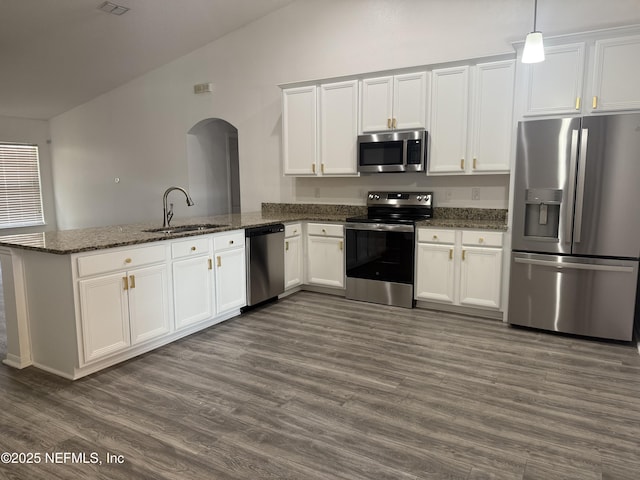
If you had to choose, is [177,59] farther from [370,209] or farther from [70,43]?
[370,209]

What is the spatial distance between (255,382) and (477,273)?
2339 millimetres

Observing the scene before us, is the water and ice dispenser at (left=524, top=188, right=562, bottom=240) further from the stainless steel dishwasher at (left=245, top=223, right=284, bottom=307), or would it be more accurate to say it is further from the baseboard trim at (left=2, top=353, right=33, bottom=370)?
the baseboard trim at (left=2, top=353, right=33, bottom=370)

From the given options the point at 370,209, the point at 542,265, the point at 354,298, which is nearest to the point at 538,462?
the point at 542,265

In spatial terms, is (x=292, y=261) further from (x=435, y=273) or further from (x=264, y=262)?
(x=435, y=273)

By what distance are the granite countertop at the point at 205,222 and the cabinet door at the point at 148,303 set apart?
26 cm

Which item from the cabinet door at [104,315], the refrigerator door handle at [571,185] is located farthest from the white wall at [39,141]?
the refrigerator door handle at [571,185]

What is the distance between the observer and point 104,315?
2.96m


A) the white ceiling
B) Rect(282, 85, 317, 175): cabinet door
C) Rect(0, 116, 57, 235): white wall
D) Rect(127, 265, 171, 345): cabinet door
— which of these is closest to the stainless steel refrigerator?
Rect(282, 85, 317, 175): cabinet door

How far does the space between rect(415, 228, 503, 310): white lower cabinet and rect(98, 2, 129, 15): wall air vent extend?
3.97m

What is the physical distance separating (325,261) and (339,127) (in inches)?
58.6

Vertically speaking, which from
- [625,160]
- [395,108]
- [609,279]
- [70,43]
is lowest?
[609,279]

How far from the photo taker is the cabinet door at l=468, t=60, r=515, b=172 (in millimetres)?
3979

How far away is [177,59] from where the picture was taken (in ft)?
20.8

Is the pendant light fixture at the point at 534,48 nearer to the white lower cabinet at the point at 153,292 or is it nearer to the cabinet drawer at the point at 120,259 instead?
the white lower cabinet at the point at 153,292
